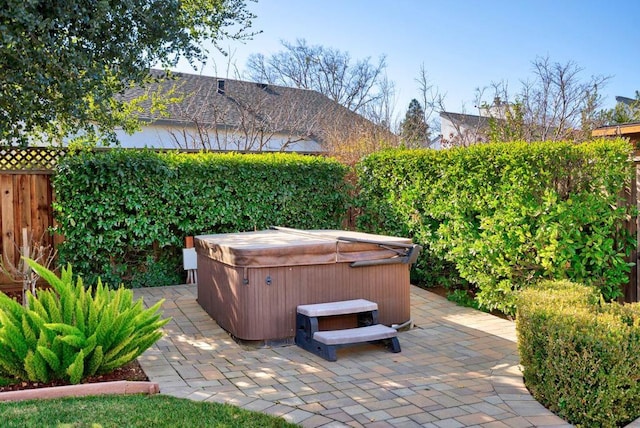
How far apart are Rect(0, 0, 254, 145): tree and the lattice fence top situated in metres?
1.21

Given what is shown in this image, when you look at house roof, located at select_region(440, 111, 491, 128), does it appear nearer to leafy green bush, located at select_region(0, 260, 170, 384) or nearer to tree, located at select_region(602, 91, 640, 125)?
tree, located at select_region(602, 91, 640, 125)

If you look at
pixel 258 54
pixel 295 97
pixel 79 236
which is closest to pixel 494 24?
pixel 295 97

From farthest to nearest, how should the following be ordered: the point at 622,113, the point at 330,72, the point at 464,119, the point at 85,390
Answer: the point at 330,72 < the point at 464,119 < the point at 622,113 < the point at 85,390

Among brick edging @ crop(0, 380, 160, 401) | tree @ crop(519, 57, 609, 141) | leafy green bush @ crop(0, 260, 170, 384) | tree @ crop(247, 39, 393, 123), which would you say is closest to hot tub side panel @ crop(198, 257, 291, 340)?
leafy green bush @ crop(0, 260, 170, 384)

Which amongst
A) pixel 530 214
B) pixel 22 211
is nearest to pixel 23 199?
pixel 22 211

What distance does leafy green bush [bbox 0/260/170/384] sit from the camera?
368 centimetres

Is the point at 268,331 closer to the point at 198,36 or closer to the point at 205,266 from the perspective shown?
the point at 205,266

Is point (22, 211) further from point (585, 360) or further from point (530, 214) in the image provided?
point (585, 360)

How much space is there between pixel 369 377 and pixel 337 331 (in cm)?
74

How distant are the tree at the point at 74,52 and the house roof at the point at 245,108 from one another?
6.88 metres

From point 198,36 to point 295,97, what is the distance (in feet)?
41.2

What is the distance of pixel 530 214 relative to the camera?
18.4 feet

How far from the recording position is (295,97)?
19.9m

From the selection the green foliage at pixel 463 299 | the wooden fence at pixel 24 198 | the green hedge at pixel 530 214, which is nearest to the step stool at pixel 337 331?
the green hedge at pixel 530 214
